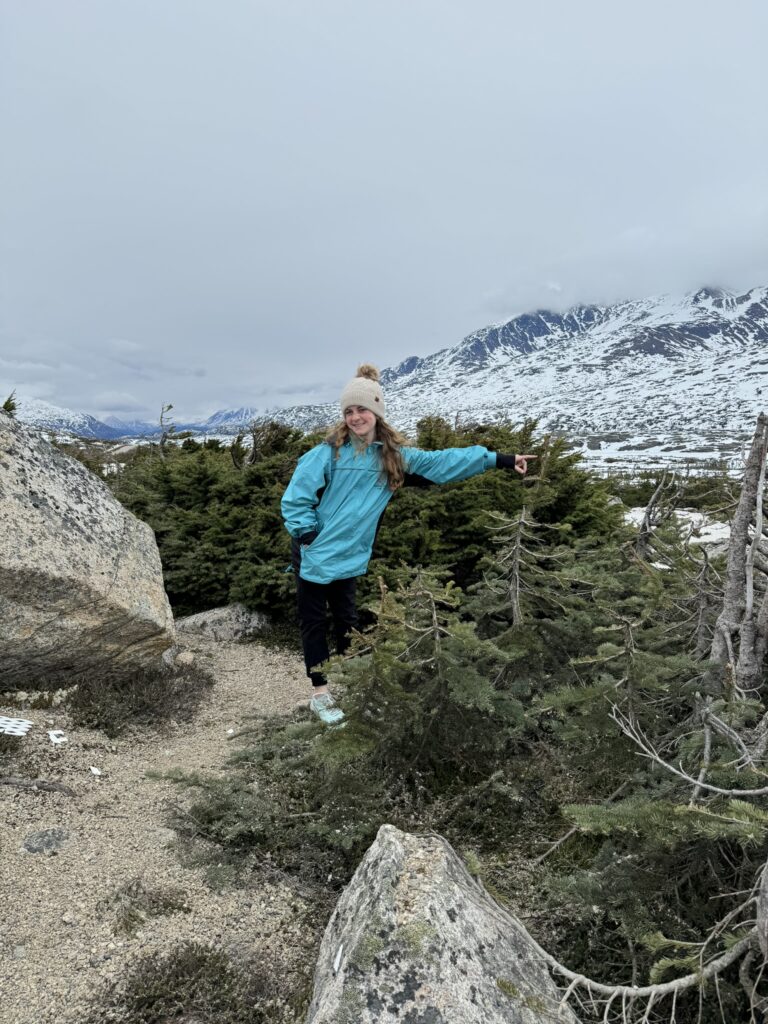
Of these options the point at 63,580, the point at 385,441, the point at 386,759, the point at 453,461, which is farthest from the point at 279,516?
the point at 386,759

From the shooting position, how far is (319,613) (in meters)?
4.94

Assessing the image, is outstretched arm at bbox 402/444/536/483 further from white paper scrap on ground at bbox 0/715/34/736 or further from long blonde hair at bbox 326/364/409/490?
white paper scrap on ground at bbox 0/715/34/736

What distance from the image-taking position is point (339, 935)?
2.27 metres

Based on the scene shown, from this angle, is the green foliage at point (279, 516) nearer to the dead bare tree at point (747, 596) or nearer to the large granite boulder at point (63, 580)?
the large granite boulder at point (63, 580)

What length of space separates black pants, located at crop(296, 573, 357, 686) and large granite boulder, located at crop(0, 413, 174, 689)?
1.94 m

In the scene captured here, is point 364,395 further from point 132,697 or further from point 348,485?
point 132,697

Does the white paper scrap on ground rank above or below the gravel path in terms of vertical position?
above

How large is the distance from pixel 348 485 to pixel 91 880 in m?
2.97

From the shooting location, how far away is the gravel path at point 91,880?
8.31 ft

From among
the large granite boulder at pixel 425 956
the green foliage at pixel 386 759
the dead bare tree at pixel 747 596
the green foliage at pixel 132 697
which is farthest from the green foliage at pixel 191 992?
the dead bare tree at pixel 747 596

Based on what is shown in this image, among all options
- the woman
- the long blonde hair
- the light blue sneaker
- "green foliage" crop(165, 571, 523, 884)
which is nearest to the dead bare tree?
"green foliage" crop(165, 571, 523, 884)

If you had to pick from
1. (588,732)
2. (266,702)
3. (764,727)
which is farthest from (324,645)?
(764,727)

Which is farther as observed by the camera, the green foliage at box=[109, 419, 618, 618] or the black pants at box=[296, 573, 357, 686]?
the green foliage at box=[109, 419, 618, 618]

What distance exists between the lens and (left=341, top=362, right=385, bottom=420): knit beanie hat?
445 centimetres
